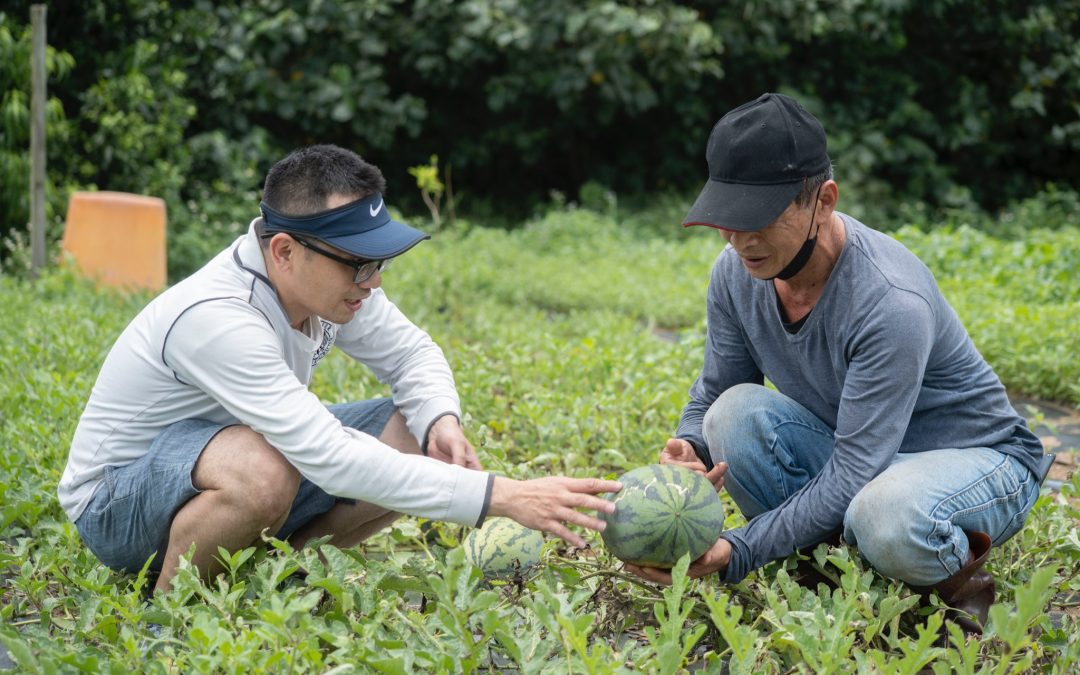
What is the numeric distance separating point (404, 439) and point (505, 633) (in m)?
1.02

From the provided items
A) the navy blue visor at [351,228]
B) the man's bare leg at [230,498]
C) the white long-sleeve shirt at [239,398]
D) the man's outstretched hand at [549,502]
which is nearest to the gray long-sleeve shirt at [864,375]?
the man's outstretched hand at [549,502]

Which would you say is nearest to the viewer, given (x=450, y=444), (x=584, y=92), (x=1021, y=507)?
(x=1021, y=507)

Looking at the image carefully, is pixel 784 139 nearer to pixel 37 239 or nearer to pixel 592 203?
pixel 37 239

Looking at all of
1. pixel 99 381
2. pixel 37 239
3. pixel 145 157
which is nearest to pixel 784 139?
pixel 99 381

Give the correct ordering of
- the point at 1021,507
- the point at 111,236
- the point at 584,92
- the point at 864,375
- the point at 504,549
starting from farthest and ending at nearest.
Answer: the point at 584,92 < the point at 111,236 < the point at 504,549 < the point at 1021,507 < the point at 864,375

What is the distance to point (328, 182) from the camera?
2.90 m

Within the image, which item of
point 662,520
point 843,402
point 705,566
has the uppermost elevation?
point 843,402

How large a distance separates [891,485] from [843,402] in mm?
233

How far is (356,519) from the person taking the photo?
327 centimetres

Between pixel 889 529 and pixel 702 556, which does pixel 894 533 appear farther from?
pixel 702 556

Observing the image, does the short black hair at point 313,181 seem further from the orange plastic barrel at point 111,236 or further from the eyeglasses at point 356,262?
the orange plastic barrel at point 111,236

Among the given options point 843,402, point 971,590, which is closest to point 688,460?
point 843,402

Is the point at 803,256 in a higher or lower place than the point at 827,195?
lower

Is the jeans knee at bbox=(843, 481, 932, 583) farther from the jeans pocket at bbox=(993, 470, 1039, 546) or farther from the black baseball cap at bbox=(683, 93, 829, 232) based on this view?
the black baseball cap at bbox=(683, 93, 829, 232)
